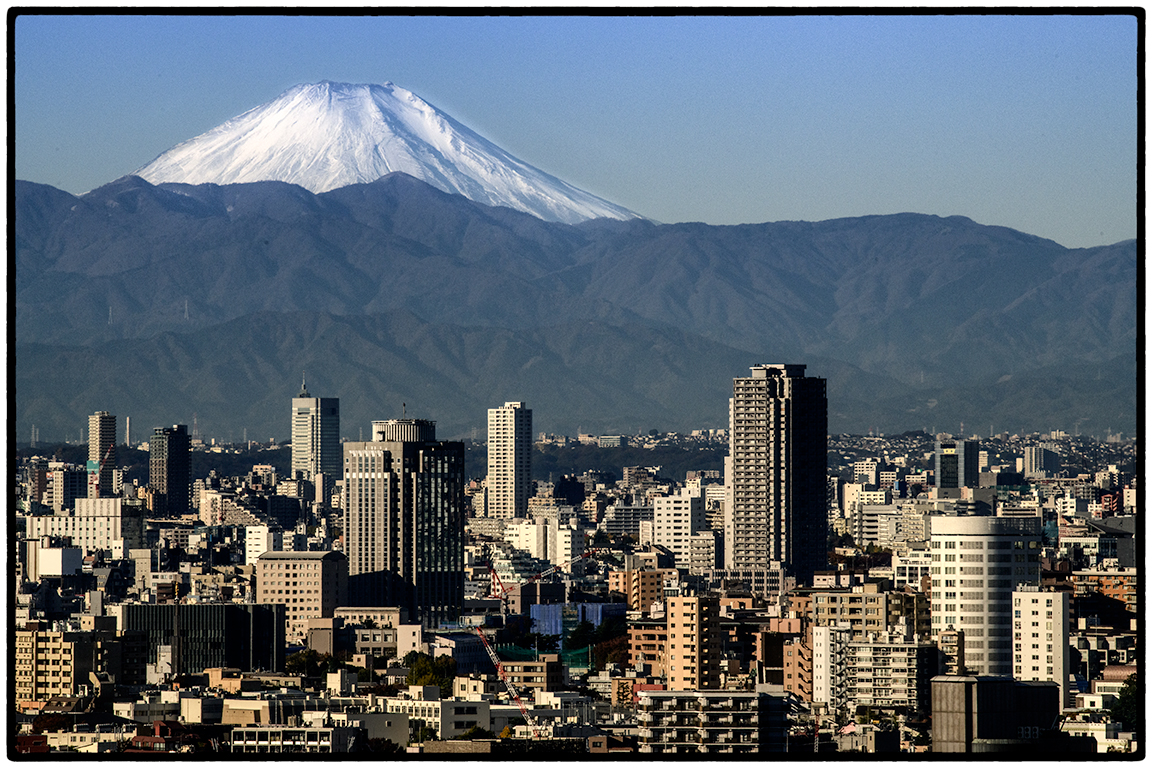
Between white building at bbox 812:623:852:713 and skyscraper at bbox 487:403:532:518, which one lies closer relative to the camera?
white building at bbox 812:623:852:713

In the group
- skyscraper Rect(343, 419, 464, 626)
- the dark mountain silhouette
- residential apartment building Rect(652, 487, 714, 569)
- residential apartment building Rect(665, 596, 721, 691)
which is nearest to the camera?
residential apartment building Rect(665, 596, 721, 691)

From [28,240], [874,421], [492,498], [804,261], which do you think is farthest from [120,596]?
[804,261]

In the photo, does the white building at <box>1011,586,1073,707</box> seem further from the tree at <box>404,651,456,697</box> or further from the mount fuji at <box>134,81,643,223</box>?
the mount fuji at <box>134,81,643,223</box>

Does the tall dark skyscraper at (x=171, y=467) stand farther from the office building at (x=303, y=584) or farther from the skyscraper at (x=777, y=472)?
the office building at (x=303, y=584)

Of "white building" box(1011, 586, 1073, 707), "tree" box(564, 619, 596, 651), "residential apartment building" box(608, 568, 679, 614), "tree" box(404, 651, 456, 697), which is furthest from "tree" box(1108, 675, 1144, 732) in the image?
"residential apartment building" box(608, 568, 679, 614)

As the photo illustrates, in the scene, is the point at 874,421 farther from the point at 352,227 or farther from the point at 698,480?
the point at 352,227

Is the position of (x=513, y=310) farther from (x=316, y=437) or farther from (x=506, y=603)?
(x=506, y=603)

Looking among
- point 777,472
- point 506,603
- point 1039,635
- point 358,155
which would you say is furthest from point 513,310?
point 1039,635

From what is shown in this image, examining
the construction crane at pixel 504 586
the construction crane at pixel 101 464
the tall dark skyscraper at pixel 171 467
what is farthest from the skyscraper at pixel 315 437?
the construction crane at pixel 504 586
